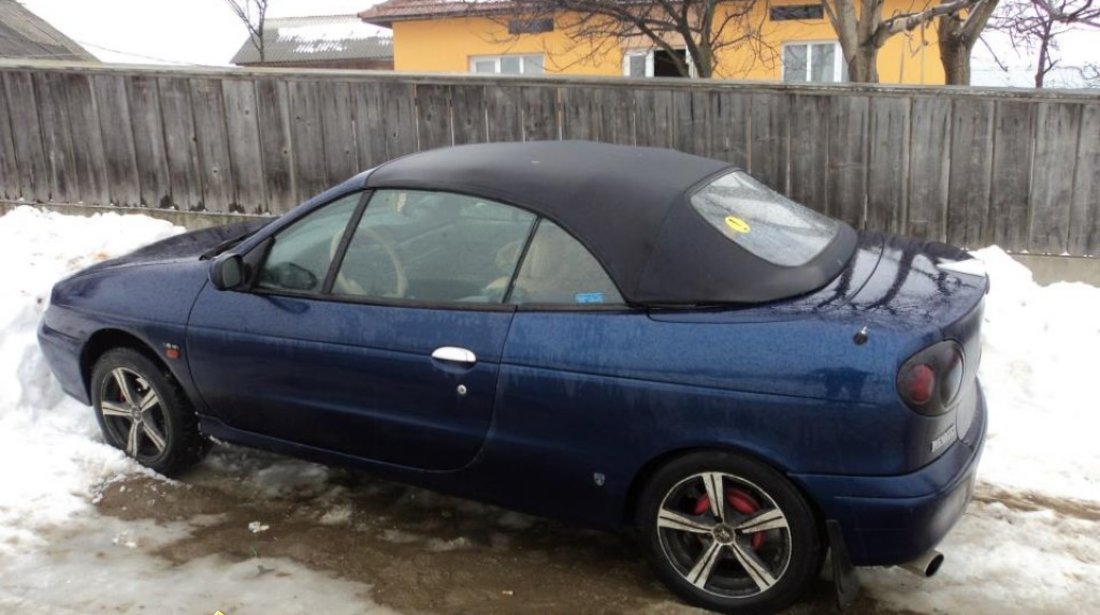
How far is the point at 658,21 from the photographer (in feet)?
39.5

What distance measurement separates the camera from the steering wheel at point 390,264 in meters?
3.77

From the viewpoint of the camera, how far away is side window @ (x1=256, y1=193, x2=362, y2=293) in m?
3.98

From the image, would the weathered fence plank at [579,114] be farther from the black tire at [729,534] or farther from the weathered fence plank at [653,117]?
the black tire at [729,534]

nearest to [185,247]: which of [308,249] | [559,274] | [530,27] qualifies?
[308,249]

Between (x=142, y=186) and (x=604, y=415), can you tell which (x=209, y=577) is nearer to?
(x=604, y=415)

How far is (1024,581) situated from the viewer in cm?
355

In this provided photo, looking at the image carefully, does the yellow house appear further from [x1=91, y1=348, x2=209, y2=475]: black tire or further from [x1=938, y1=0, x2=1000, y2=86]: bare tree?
[x1=91, y1=348, x2=209, y2=475]: black tire

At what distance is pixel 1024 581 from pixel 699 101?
4837 millimetres

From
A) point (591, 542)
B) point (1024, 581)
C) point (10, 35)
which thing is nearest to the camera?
point (1024, 581)

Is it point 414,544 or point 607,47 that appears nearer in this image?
point 414,544

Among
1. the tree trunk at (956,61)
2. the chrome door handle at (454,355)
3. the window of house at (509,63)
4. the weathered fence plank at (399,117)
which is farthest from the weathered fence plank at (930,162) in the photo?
the window of house at (509,63)

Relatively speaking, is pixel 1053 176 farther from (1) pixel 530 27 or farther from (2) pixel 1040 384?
(1) pixel 530 27

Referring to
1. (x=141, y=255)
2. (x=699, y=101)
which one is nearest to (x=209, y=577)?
(x=141, y=255)

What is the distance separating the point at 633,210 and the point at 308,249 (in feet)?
4.76
